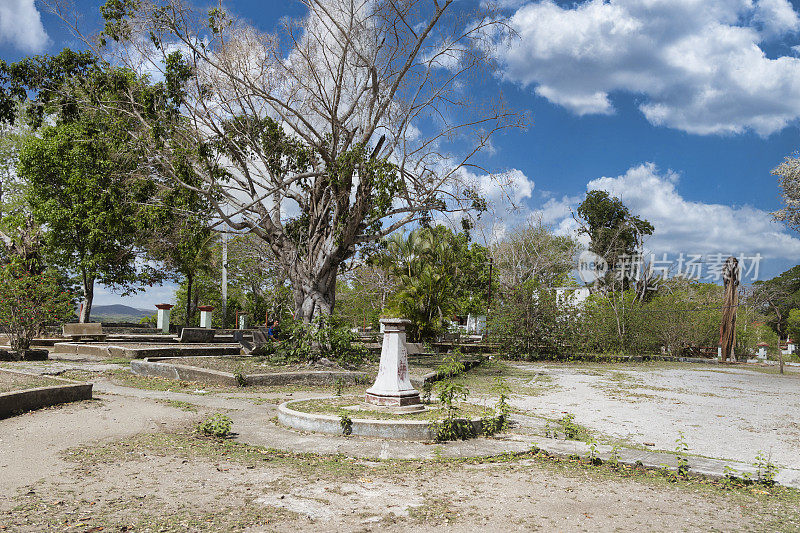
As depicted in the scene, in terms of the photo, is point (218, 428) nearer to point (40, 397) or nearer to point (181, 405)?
point (181, 405)

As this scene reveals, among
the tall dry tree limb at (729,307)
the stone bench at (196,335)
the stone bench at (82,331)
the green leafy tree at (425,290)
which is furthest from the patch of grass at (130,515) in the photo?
the tall dry tree limb at (729,307)

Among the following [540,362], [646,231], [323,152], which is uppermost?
[646,231]

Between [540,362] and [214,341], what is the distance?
530 inches

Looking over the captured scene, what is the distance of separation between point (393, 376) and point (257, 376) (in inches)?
184

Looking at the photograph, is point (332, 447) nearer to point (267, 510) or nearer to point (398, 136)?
point (267, 510)

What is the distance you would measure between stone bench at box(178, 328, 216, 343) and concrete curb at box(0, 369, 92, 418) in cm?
1386

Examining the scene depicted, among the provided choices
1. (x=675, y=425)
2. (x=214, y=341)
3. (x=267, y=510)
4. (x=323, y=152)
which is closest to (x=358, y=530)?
(x=267, y=510)

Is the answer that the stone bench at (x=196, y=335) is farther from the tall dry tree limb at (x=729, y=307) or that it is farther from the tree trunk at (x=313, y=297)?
the tall dry tree limb at (x=729, y=307)

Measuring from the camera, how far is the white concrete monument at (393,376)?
7598 mm

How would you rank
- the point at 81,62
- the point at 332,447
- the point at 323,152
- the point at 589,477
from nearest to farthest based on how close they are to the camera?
the point at 589,477, the point at 332,447, the point at 323,152, the point at 81,62

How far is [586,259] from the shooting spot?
140 ft

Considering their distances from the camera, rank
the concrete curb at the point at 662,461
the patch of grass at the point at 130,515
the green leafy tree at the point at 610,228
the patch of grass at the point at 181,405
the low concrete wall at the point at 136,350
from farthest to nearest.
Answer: the green leafy tree at the point at 610,228 < the low concrete wall at the point at 136,350 < the patch of grass at the point at 181,405 < the concrete curb at the point at 662,461 < the patch of grass at the point at 130,515

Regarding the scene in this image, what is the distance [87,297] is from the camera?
2783 cm

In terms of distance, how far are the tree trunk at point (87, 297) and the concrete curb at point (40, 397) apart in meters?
20.6
